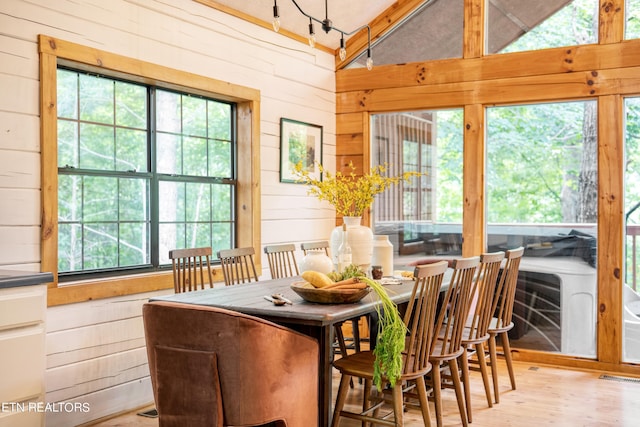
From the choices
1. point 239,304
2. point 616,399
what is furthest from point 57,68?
point 616,399

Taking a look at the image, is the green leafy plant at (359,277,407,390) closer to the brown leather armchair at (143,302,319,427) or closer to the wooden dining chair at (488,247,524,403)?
the brown leather armchair at (143,302,319,427)

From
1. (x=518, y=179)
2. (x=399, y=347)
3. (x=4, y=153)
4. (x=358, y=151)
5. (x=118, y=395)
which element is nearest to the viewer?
(x=399, y=347)

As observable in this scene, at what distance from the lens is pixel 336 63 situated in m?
5.94

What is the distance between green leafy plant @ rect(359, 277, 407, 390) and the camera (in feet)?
→ 9.04

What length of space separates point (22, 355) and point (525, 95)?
4014 millimetres

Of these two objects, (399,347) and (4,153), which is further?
(4,153)

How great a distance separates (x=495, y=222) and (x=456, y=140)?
2.50 feet

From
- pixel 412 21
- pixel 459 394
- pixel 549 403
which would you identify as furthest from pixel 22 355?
pixel 412 21

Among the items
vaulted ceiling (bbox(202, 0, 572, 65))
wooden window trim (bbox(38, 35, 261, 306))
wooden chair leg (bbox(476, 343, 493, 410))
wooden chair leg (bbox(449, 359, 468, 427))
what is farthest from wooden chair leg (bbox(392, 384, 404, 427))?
vaulted ceiling (bbox(202, 0, 572, 65))

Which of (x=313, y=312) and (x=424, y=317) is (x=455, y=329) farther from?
(x=313, y=312)

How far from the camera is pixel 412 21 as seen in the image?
5.61m

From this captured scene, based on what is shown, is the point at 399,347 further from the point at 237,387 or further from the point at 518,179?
the point at 518,179

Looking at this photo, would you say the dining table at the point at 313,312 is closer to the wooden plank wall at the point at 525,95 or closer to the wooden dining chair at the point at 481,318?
the wooden dining chair at the point at 481,318

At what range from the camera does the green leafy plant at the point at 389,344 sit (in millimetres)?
2754
